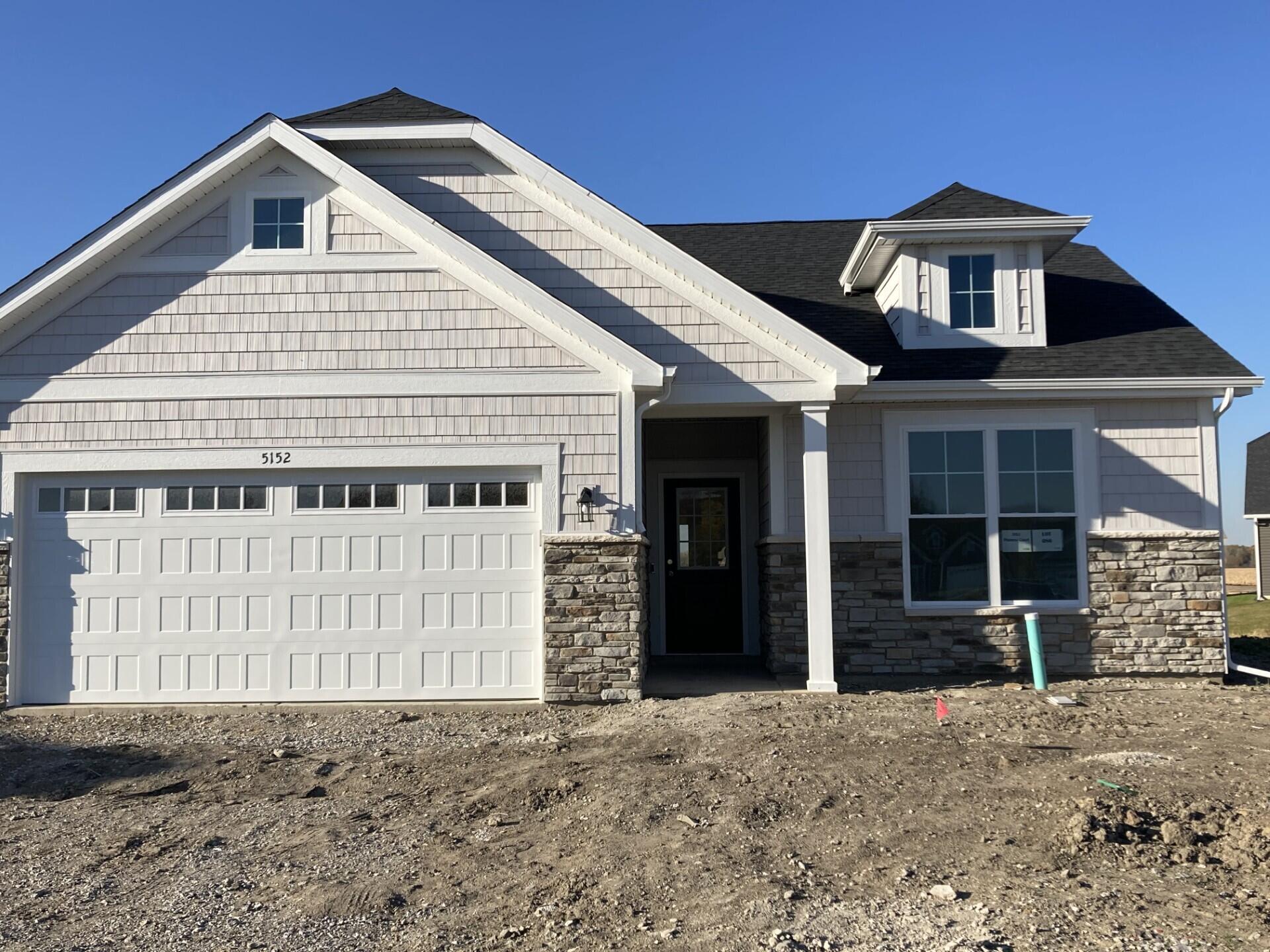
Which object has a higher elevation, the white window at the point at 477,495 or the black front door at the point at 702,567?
the white window at the point at 477,495

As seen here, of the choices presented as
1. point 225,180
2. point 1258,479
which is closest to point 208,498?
point 225,180

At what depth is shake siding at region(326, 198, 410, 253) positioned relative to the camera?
919 cm

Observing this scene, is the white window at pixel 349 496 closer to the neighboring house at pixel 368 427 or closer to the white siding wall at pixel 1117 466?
the neighboring house at pixel 368 427

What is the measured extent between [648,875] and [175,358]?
694cm

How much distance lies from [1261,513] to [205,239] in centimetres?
2419

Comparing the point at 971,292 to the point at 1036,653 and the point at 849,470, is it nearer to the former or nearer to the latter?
the point at 849,470

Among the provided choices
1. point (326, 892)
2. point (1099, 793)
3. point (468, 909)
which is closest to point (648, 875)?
point (468, 909)

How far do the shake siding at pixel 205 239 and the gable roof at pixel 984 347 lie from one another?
18.6 feet

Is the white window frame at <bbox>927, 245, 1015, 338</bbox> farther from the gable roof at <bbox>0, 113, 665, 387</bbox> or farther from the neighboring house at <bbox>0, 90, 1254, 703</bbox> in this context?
the gable roof at <bbox>0, 113, 665, 387</bbox>

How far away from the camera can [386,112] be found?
32.4ft

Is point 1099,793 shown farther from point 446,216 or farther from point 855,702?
point 446,216

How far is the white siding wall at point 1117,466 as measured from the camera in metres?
10.0

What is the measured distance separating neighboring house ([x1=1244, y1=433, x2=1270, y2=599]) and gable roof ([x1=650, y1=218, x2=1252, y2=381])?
47.9ft

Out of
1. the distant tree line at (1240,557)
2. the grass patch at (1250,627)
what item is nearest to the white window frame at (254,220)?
the grass patch at (1250,627)
